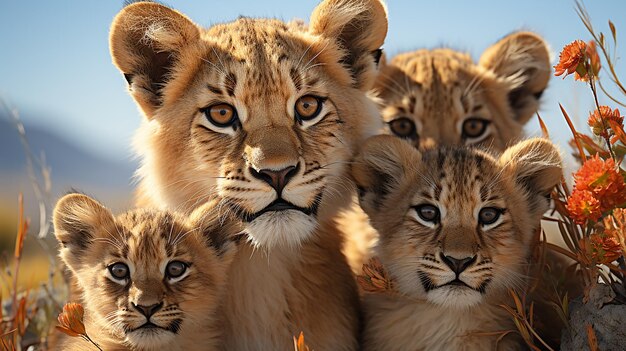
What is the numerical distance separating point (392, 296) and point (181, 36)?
1.58m

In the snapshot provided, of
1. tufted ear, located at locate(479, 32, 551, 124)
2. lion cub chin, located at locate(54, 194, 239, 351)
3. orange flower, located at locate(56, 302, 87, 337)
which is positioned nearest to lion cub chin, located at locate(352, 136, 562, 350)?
lion cub chin, located at locate(54, 194, 239, 351)

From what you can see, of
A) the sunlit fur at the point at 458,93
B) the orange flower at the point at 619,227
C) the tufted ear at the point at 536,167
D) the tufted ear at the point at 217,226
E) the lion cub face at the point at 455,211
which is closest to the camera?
the orange flower at the point at 619,227

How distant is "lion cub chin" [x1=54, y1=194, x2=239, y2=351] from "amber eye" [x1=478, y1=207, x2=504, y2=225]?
1096 mm

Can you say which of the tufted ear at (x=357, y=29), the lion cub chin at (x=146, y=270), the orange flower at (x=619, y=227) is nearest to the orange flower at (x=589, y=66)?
the orange flower at (x=619, y=227)

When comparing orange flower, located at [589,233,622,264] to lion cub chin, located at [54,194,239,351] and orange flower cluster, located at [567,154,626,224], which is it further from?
lion cub chin, located at [54,194,239,351]

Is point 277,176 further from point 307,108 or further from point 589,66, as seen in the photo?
point 589,66

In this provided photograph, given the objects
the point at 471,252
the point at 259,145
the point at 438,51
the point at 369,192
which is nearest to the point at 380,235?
the point at 369,192

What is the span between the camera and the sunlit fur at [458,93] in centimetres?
479

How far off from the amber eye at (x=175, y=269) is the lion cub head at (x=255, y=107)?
12.8 inches

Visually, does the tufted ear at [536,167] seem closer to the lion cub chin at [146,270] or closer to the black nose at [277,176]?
the black nose at [277,176]

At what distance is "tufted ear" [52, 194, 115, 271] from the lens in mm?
3643

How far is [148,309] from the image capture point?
3236 mm

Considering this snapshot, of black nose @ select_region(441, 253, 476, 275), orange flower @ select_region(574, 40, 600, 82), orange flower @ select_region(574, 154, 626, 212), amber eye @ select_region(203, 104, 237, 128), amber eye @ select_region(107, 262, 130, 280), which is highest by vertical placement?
orange flower @ select_region(574, 40, 600, 82)

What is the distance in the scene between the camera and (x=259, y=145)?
3271mm
